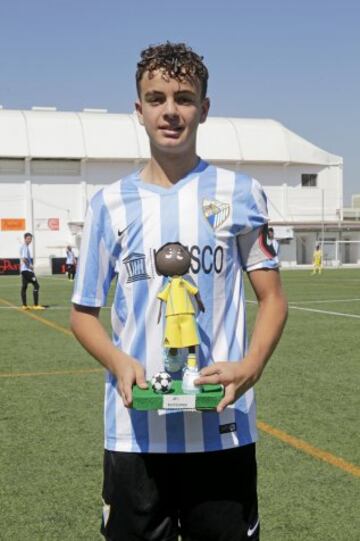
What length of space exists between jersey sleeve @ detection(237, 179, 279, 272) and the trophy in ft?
0.67

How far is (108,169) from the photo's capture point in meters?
57.7

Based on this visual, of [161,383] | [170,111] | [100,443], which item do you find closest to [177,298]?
[161,383]

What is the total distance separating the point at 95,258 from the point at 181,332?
408mm

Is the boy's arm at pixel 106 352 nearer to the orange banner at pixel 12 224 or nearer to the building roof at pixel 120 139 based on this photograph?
the orange banner at pixel 12 224

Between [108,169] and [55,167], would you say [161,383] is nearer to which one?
[55,167]

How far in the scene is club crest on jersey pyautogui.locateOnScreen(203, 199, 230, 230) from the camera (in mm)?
2203

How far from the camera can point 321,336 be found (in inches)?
476

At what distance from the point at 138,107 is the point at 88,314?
65cm

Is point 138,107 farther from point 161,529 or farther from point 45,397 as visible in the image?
point 45,397

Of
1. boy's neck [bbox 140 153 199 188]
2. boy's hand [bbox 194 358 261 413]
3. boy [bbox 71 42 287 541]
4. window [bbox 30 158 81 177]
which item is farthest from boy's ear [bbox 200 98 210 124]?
window [bbox 30 158 81 177]

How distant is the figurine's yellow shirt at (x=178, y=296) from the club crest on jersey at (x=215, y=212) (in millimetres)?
206

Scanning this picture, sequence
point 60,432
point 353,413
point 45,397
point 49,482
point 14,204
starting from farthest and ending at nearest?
1. point 14,204
2. point 45,397
3. point 353,413
4. point 60,432
5. point 49,482

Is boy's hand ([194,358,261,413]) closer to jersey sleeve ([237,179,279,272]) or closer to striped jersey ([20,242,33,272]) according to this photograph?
jersey sleeve ([237,179,279,272])

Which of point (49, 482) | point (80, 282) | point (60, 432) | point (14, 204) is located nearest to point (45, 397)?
point (60, 432)
